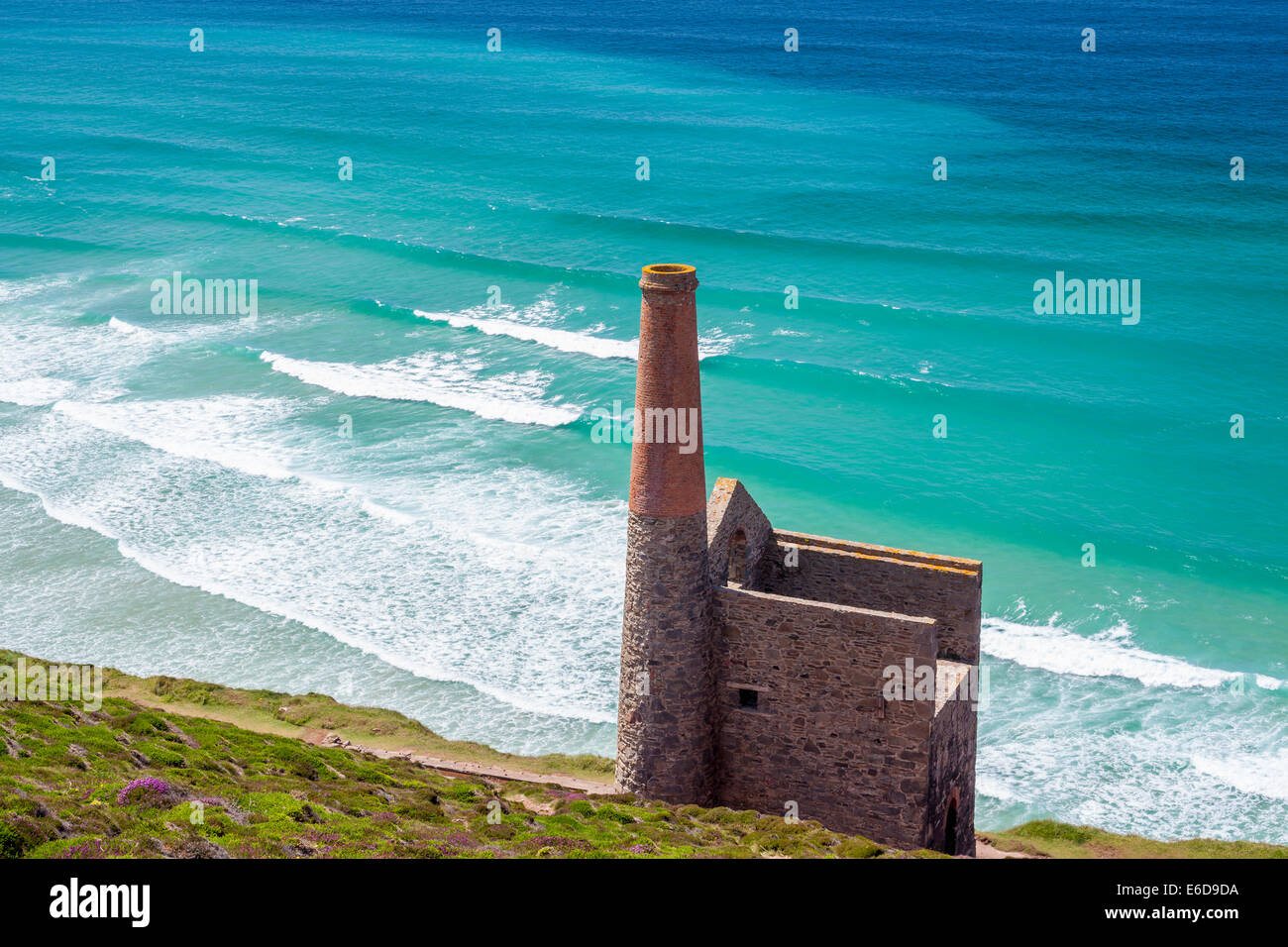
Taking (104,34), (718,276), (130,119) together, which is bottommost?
(718,276)

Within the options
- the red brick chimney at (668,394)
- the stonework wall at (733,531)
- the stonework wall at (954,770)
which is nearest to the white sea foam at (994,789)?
the stonework wall at (954,770)

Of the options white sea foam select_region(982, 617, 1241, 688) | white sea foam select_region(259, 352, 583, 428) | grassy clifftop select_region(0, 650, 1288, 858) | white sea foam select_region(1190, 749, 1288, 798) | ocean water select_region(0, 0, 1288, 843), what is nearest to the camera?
grassy clifftop select_region(0, 650, 1288, 858)

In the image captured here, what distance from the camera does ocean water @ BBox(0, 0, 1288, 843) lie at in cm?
3362

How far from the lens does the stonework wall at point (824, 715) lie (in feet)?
68.0

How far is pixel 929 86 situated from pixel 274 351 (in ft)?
203

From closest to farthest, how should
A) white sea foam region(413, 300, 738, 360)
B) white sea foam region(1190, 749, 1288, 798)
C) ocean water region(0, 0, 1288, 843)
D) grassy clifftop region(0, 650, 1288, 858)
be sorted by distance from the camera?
grassy clifftop region(0, 650, 1288, 858) < white sea foam region(1190, 749, 1288, 798) < ocean water region(0, 0, 1288, 843) < white sea foam region(413, 300, 738, 360)

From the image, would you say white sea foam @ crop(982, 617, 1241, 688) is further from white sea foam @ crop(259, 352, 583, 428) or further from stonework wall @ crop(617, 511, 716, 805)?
white sea foam @ crop(259, 352, 583, 428)

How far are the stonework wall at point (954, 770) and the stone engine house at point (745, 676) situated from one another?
0.06 metres

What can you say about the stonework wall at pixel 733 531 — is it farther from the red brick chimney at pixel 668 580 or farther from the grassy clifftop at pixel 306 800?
the grassy clifftop at pixel 306 800

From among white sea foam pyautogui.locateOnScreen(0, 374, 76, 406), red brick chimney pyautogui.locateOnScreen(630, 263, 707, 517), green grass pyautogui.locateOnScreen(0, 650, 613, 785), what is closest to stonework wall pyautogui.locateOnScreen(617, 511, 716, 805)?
red brick chimney pyautogui.locateOnScreen(630, 263, 707, 517)

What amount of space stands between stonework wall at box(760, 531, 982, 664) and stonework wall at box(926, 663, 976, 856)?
3.29 feet
